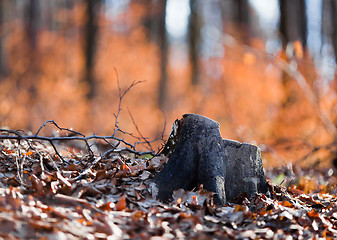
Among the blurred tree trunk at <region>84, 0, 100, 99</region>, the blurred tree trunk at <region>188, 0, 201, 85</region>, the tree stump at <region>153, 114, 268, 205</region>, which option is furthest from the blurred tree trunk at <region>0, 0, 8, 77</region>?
the tree stump at <region>153, 114, 268, 205</region>

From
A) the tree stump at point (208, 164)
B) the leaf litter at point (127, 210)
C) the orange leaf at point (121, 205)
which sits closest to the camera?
the leaf litter at point (127, 210)

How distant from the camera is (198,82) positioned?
1677 centimetres

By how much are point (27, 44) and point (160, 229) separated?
12542 millimetres

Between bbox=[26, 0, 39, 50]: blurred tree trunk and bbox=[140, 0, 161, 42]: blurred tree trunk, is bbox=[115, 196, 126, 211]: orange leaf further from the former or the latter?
bbox=[140, 0, 161, 42]: blurred tree trunk

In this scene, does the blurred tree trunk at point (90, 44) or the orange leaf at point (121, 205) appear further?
the blurred tree trunk at point (90, 44)

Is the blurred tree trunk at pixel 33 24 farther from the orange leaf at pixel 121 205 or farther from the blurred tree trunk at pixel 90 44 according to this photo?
the orange leaf at pixel 121 205

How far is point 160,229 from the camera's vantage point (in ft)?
9.02

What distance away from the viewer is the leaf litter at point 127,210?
2.51 m

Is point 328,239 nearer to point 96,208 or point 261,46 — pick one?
point 96,208

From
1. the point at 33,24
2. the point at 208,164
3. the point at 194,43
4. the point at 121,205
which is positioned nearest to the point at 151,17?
the point at 194,43

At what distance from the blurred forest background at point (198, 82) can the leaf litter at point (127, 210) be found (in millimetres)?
1295

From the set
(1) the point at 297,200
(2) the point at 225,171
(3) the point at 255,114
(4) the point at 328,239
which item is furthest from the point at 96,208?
(3) the point at 255,114

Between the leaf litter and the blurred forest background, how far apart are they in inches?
51.0

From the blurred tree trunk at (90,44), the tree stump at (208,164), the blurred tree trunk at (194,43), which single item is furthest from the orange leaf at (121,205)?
the blurred tree trunk at (194,43)
